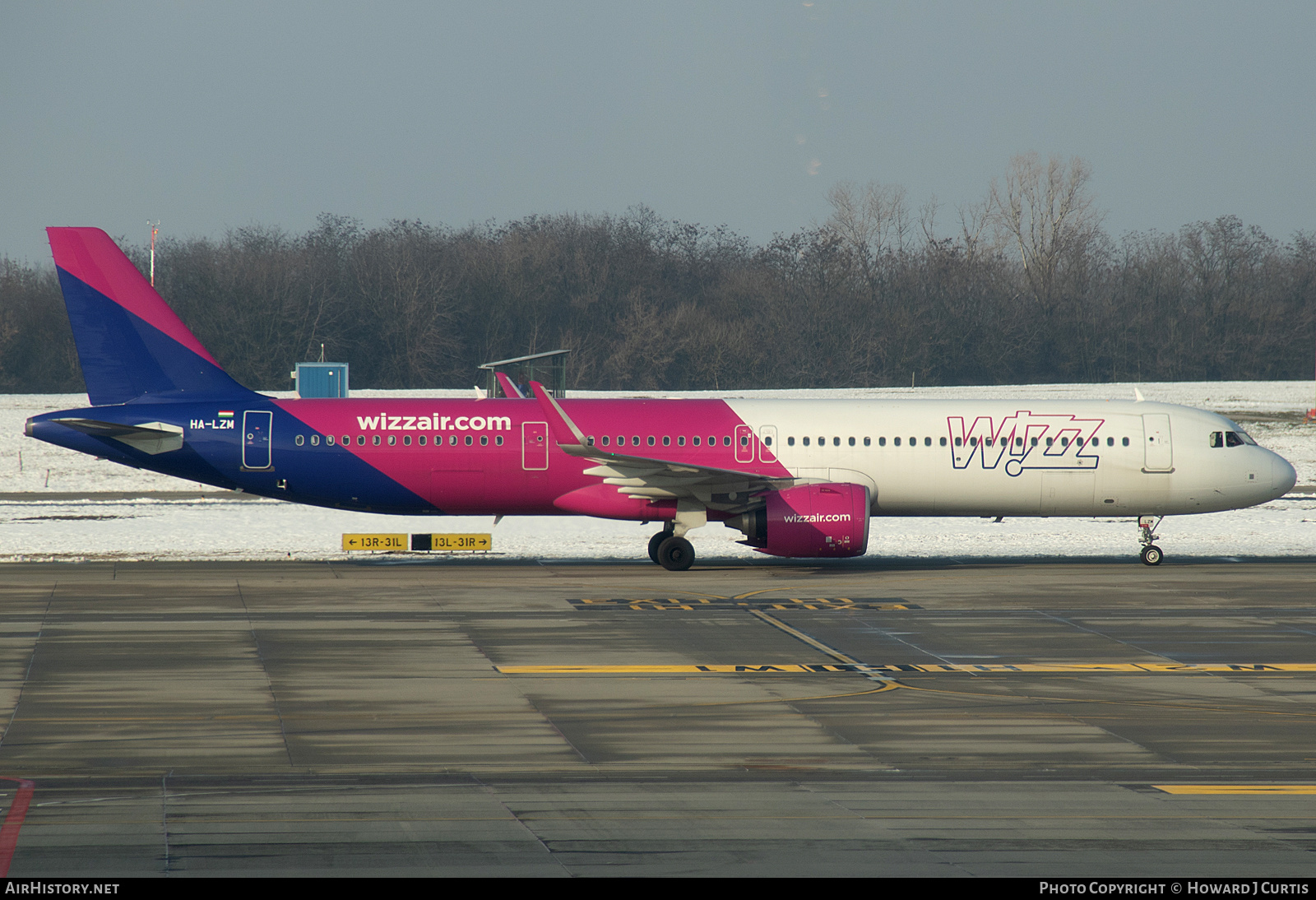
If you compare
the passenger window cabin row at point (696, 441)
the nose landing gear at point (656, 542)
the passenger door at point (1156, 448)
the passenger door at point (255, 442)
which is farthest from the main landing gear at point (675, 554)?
the passenger door at point (1156, 448)

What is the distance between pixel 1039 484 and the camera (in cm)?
2842

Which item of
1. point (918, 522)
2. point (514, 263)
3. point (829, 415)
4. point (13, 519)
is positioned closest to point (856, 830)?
point (829, 415)

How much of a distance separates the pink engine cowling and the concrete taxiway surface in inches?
43.0

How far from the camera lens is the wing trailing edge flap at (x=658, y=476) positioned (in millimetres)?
26203

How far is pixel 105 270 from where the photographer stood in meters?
27.7

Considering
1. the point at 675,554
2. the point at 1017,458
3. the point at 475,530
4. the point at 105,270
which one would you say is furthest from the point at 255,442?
the point at 1017,458

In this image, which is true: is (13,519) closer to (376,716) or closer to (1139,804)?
(376,716)

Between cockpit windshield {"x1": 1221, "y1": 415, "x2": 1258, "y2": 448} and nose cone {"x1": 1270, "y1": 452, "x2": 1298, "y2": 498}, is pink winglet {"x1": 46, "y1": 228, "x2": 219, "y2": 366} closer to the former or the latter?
cockpit windshield {"x1": 1221, "y1": 415, "x2": 1258, "y2": 448}

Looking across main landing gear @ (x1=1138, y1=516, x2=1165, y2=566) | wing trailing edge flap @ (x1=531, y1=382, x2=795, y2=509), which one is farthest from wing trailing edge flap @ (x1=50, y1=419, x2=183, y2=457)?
main landing gear @ (x1=1138, y1=516, x2=1165, y2=566)

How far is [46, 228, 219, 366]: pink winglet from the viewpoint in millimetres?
27547

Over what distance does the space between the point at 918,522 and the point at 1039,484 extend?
28.9ft

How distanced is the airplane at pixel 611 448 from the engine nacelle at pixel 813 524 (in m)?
0.10

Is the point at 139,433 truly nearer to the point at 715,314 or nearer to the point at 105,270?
the point at 105,270

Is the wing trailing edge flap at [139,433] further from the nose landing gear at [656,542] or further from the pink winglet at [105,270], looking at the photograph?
the nose landing gear at [656,542]
